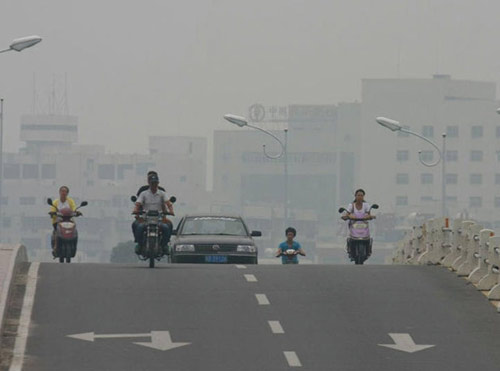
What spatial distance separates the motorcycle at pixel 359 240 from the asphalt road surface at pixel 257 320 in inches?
213

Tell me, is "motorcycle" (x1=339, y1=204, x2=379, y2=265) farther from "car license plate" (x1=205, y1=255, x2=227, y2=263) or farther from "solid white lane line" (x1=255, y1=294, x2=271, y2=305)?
"solid white lane line" (x1=255, y1=294, x2=271, y2=305)

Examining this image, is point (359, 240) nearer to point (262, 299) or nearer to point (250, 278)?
point (250, 278)

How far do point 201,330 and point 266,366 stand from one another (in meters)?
2.76

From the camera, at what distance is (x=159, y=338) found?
782 inches

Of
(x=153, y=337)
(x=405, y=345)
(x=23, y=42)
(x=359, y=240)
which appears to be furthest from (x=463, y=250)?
(x=23, y=42)

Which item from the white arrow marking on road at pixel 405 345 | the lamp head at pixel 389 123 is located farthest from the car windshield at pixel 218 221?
the lamp head at pixel 389 123

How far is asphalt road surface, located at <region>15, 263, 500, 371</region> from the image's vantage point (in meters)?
18.4

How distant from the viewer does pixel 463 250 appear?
2784 centimetres

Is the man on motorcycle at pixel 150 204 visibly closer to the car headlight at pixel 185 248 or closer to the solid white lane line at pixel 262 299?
the solid white lane line at pixel 262 299

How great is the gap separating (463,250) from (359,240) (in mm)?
6137

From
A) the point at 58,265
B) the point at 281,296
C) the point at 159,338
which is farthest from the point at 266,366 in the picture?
the point at 58,265

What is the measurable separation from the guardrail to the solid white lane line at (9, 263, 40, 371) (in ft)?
20.6

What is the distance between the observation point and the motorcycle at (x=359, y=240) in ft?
110

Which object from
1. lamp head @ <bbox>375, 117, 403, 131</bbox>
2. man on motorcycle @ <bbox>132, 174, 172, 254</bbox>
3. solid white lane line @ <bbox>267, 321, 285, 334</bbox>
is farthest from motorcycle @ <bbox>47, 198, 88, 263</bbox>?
lamp head @ <bbox>375, 117, 403, 131</bbox>
